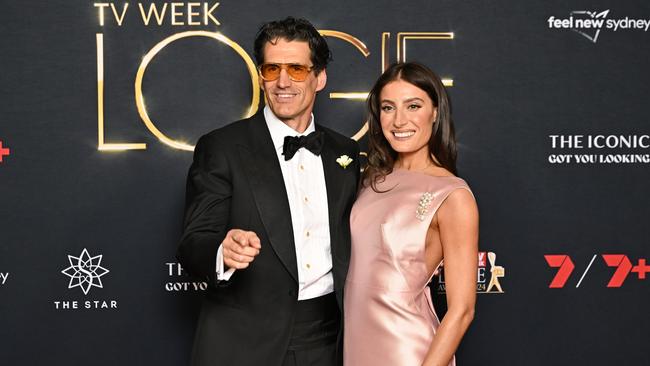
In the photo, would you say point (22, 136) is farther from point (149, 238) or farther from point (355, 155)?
point (355, 155)

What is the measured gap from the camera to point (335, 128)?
2.79 metres

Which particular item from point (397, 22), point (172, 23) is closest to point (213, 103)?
point (172, 23)

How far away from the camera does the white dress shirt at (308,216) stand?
6.13ft

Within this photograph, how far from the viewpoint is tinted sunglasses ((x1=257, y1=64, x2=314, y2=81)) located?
1.96 meters

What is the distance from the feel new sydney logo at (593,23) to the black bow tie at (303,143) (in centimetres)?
136

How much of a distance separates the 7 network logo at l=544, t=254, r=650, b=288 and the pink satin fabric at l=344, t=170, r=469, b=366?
3.81ft

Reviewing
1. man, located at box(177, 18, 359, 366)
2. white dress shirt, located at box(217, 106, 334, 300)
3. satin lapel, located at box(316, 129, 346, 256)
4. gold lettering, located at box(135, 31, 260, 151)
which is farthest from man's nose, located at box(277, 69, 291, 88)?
gold lettering, located at box(135, 31, 260, 151)

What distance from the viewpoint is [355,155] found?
2.13 m

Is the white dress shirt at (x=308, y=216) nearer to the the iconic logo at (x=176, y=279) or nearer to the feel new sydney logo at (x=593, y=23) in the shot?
the the iconic logo at (x=176, y=279)

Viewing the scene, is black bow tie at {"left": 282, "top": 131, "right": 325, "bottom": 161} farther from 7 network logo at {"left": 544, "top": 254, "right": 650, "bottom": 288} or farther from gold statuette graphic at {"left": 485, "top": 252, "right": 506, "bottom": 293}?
7 network logo at {"left": 544, "top": 254, "right": 650, "bottom": 288}

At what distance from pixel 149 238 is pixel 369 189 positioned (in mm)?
1110

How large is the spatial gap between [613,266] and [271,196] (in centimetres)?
168

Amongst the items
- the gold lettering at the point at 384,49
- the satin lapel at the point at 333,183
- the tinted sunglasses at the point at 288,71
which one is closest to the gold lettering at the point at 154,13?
the gold lettering at the point at 384,49

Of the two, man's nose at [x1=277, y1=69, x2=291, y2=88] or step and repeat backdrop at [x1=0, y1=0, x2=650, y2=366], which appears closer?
man's nose at [x1=277, y1=69, x2=291, y2=88]
